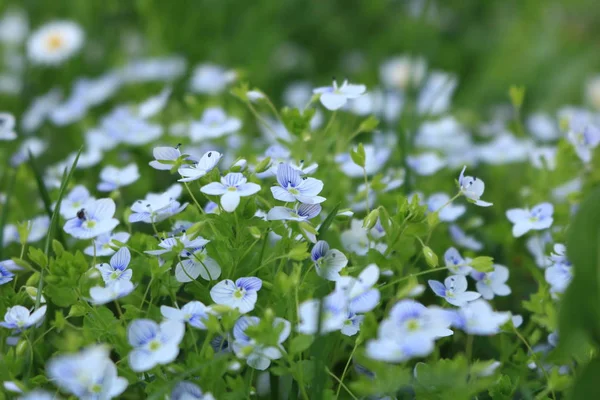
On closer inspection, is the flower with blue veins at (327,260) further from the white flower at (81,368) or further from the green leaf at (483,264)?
the white flower at (81,368)

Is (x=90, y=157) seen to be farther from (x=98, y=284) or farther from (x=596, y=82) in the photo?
(x=596, y=82)

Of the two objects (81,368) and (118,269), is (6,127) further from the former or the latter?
(81,368)

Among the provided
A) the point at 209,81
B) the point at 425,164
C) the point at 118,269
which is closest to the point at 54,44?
the point at 209,81

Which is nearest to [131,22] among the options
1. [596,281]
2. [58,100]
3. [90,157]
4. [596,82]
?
[58,100]

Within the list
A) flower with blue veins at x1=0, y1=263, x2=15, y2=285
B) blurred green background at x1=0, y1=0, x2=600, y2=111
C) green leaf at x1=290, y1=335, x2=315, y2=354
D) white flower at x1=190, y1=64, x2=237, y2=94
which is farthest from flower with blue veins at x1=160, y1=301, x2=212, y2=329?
blurred green background at x1=0, y1=0, x2=600, y2=111

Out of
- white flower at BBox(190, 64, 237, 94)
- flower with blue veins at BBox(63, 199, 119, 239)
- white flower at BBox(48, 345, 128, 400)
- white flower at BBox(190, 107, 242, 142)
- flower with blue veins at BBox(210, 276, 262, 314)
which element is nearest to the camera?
white flower at BBox(48, 345, 128, 400)

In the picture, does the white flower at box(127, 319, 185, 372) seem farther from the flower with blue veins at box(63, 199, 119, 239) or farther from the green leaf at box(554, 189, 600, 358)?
the green leaf at box(554, 189, 600, 358)
